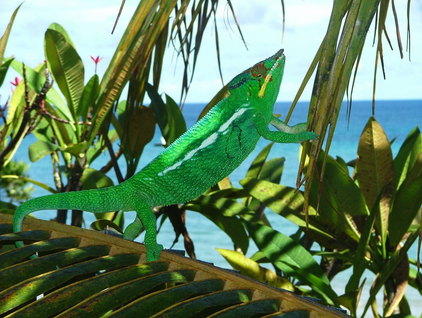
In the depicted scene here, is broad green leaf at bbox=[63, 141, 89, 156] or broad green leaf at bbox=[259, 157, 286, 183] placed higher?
broad green leaf at bbox=[63, 141, 89, 156]

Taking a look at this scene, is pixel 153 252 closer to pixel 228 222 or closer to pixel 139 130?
pixel 228 222

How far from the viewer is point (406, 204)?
2033 mm

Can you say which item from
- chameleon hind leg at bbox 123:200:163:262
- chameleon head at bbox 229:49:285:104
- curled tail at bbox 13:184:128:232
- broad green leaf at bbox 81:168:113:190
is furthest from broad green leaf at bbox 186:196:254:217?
chameleon head at bbox 229:49:285:104

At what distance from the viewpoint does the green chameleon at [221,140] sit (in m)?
0.83

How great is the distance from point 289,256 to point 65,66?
3.47 ft

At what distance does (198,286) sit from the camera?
0.99 metres

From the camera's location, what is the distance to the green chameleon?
83 cm

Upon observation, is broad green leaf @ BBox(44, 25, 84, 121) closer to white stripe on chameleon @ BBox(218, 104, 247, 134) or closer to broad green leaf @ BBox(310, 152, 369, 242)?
broad green leaf @ BBox(310, 152, 369, 242)

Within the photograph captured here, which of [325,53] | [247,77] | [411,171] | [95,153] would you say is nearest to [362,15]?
[325,53]

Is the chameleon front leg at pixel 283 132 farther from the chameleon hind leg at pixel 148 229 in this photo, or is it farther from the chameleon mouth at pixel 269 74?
the chameleon hind leg at pixel 148 229

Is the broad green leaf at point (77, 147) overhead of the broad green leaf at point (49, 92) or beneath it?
beneath

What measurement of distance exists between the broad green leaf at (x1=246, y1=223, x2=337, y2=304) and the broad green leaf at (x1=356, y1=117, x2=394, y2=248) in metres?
0.25

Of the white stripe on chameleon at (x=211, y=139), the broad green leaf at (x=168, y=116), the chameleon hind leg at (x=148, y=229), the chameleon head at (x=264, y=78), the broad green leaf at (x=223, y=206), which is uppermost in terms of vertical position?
the chameleon head at (x=264, y=78)

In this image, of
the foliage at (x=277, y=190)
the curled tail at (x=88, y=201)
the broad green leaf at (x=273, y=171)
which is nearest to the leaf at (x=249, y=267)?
the foliage at (x=277, y=190)
